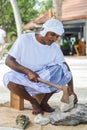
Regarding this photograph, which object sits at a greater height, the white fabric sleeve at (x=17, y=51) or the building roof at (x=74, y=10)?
the white fabric sleeve at (x=17, y=51)

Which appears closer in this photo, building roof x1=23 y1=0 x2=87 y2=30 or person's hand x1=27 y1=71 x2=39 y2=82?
person's hand x1=27 y1=71 x2=39 y2=82

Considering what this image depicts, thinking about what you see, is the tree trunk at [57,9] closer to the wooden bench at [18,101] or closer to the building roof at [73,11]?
the building roof at [73,11]

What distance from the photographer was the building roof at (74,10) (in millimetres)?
21938

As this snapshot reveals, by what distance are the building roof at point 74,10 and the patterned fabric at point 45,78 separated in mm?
15530

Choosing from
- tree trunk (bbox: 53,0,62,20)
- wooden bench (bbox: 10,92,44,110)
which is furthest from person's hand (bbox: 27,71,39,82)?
tree trunk (bbox: 53,0,62,20)

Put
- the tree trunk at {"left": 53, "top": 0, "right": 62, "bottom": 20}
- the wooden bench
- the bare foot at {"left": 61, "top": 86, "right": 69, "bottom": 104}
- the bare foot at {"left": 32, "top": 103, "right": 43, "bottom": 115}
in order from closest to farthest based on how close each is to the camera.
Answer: the bare foot at {"left": 61, "top": 86, "right": 69, "bottom": 104}, the bare foot at {"left": 32, "top": 103, "right": 43, "bottom": 115}, the wooden bench, the tree trunk at {"left": 53, "top": 0, "right": 62, "bottom": 20}

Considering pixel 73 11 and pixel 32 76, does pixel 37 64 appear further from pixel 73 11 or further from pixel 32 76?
pixel 73 11

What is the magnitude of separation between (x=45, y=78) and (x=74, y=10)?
1834 cm

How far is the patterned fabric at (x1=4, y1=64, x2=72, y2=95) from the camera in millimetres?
5977

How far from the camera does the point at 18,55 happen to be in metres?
6.05

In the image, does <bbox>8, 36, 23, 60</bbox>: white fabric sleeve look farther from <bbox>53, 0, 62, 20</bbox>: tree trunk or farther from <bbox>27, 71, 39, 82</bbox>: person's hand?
<bbox>53, 0, 62, 20</bbox>: tree trunk

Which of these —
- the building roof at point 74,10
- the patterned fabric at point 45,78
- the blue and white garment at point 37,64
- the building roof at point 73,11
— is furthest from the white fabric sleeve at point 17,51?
the building roof at point 74,10

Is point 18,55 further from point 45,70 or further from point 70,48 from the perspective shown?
point 70,48

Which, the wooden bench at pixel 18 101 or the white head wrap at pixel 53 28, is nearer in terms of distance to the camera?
the white head wrap at pixel 53 28
